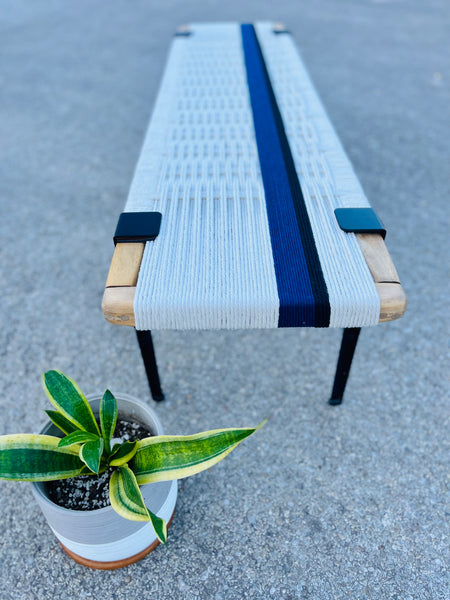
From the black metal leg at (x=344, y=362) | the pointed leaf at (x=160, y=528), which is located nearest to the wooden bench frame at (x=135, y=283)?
the black metal leg at (x=344, y=362)

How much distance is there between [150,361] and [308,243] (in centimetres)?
51

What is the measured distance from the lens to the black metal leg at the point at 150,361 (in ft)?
3.80

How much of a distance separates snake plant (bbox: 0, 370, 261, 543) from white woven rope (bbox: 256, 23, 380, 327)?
0.40 meters

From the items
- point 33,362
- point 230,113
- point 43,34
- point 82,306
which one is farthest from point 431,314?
point 43,34

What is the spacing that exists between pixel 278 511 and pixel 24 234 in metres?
1.54

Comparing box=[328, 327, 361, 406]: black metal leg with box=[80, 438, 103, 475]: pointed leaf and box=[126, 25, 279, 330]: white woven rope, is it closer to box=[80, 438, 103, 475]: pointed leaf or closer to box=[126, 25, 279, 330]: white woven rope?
box=[126, 25, 279, 330]: white woven rope

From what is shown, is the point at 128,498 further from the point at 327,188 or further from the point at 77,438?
→ the point at 327,188

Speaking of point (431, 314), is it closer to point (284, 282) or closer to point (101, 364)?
point (284, 282)

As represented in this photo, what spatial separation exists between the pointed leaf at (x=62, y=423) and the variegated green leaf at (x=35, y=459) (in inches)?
2.1

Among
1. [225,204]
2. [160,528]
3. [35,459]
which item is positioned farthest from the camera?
[225,204]

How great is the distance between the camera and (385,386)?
1.42m

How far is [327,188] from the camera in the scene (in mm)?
1258

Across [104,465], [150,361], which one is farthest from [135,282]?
[104,465]

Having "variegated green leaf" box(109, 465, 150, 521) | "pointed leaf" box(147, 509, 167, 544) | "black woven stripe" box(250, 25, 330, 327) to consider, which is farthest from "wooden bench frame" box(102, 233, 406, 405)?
"pointed leaf" box(147, 509, 167, 544)
